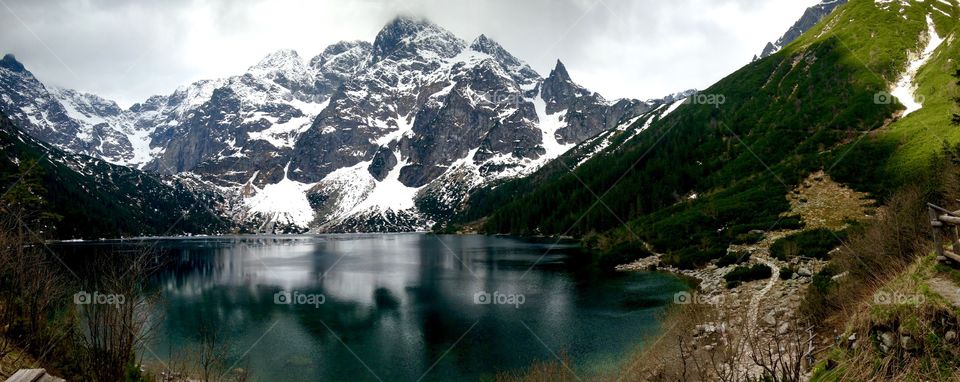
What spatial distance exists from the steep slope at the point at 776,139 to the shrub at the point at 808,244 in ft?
23.6

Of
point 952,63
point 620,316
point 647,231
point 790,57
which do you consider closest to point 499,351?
point 620,316

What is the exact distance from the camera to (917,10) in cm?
11538

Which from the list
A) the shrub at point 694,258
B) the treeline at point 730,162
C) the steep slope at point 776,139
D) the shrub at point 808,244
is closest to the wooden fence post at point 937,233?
the shrub at point 808,244

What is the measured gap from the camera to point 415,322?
3875cm

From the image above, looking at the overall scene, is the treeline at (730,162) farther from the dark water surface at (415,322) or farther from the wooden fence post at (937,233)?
the wooden fence post at (937,233)

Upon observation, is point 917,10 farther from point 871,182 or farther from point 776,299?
point 776,299

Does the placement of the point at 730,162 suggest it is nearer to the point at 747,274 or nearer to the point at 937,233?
the point at 747,274

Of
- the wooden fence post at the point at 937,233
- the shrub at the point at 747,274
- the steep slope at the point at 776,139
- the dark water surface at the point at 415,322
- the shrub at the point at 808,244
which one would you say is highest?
the steep slope at the point at 776,139

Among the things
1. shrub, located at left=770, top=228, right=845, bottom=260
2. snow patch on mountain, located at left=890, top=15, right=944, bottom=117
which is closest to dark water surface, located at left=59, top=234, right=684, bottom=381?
shrub, located at left=770, top=228, right=845, bottom=260

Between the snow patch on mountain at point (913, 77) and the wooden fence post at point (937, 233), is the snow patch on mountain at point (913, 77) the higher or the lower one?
the higher one

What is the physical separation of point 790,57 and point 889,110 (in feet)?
192

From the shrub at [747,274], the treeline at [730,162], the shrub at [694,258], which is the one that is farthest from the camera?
the treeline at [730,162]

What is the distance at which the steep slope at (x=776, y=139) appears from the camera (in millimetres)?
69125

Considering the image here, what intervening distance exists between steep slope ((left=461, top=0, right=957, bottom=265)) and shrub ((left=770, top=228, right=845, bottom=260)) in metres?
7.19
